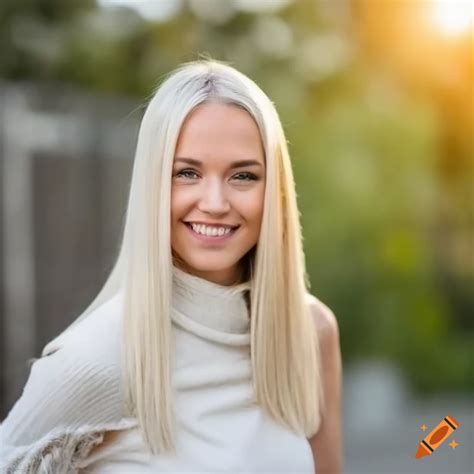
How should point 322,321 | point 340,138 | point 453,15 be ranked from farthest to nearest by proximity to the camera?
point 453,15 < point 340,138 < point 322,321

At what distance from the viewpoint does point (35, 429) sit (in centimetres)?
204

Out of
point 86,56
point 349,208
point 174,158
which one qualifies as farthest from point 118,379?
point 349,208

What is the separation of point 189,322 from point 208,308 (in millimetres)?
53

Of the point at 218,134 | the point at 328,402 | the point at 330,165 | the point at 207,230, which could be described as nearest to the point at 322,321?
the point at 328,402

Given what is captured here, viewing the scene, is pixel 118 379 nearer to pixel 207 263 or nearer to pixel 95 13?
pixel 207 263

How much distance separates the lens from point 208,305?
85.7 inches

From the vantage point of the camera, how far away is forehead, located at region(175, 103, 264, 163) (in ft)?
6.72

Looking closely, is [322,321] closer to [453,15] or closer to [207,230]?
[207,230]

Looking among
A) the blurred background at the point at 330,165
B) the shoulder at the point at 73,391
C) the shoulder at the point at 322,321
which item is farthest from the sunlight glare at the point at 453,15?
the shoulder at the point at 73,391

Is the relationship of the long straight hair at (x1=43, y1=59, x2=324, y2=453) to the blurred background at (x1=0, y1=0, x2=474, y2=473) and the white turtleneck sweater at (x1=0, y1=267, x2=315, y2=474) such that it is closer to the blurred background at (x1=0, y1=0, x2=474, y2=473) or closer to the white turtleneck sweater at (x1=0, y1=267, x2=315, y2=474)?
the white turtleneck sweater at (x1=0, y1=267, x2=315, y2=474)

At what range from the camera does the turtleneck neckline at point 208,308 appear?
2.15 m

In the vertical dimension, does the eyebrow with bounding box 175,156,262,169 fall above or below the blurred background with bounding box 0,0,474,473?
above

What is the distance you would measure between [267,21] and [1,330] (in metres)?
4.00

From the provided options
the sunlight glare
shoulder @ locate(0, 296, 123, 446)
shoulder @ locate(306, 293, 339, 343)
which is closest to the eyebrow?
shoulder @ locate(0, 296, 123, 446)
